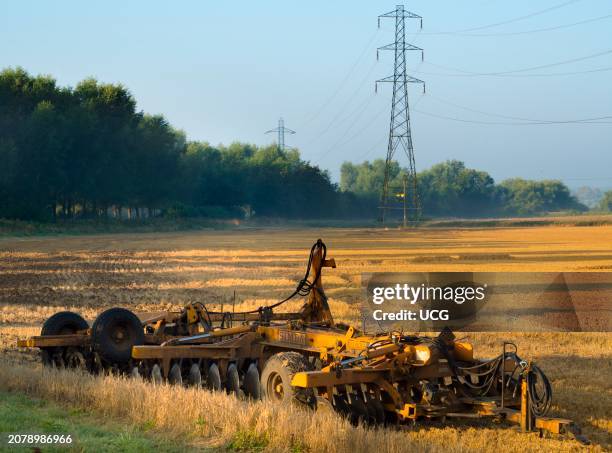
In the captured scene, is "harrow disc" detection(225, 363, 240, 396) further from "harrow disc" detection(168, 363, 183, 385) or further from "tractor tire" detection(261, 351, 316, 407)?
"tractor tire" detection(261, 351, 316, 407)

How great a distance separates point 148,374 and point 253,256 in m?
36.2

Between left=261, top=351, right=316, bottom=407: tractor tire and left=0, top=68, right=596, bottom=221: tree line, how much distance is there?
238 feet

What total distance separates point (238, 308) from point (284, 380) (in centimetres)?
1226

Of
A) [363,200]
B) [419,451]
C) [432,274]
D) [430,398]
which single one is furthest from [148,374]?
[363,200]

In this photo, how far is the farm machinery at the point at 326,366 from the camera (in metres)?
10.9

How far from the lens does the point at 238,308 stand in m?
23.7

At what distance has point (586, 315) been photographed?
22828 mm

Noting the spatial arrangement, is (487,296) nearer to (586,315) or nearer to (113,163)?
(586,315)

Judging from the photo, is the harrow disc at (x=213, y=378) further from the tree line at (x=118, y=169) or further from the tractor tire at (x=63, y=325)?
the tree line at (x=118, y=169)

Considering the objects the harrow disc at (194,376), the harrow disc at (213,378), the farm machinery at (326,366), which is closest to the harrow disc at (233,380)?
the farm machinery at (326,366)

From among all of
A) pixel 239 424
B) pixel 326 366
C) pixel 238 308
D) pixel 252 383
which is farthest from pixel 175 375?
pixel 238 308

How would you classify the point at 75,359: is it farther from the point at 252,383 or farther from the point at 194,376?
the point at 252,383

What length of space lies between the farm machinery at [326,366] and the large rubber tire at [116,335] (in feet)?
0.05

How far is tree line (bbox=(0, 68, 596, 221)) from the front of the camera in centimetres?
8294
